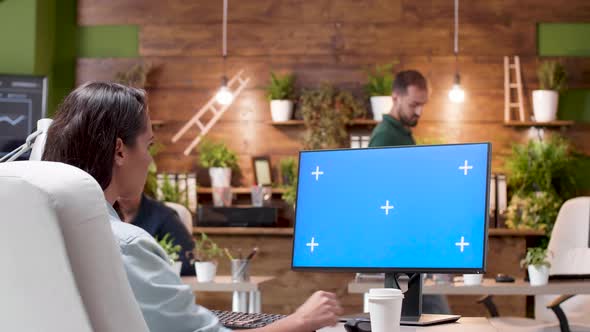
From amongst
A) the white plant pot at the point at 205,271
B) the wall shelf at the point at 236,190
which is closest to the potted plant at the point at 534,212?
the wall shelf at the point at 236,190

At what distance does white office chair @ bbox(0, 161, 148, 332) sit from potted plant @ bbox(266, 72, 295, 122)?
5.57m

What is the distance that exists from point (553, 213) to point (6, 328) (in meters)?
5.51

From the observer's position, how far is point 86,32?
7.29 metres

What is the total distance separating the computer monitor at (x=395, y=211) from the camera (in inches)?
90.7

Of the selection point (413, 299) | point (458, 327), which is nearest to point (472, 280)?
point (413, 299)

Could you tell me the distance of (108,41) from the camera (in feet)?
23.8

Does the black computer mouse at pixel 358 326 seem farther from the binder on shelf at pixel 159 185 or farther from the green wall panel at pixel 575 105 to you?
the green wall panel at pixel 575 105

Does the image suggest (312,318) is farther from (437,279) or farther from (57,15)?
(57,15)

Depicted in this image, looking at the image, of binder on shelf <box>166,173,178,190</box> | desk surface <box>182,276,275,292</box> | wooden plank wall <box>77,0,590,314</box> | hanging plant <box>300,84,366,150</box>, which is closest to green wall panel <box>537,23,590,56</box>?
wooden plank wall <box>77,0,590,314</box>

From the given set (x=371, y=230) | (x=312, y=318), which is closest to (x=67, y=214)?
(x=312, y=318)

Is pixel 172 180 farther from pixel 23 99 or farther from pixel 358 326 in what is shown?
pixel 358 326

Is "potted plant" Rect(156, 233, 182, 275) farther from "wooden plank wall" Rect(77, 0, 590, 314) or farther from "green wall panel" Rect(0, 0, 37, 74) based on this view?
"green wall panel" Rect(0, 0, 37, 74)

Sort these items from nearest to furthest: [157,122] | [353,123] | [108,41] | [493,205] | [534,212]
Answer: [534,212]
[493,205]
[353,123]
[157,122]
[108,41]

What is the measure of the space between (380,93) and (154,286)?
17.0 feet
